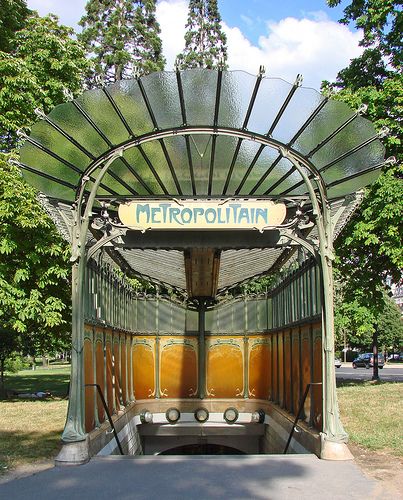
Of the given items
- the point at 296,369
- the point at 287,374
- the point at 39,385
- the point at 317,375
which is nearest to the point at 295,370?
the point at 296,369

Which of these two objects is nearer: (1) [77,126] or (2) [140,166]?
(1) [77,126]

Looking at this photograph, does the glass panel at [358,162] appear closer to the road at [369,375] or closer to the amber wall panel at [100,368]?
the amber wall panel at [100,368]

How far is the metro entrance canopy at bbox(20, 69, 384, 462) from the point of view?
25.4 feet

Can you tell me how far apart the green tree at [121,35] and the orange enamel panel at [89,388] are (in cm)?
2384

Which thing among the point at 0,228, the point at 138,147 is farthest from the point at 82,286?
the point at 0,228

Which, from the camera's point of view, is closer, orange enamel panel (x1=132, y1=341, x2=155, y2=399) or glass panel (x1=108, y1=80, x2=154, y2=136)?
glass panel (x1=108, y1=80, x2=154, y2=136)

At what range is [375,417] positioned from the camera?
465 inches

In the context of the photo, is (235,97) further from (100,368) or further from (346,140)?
(100,368)

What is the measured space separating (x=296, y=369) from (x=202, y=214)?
4513 mm

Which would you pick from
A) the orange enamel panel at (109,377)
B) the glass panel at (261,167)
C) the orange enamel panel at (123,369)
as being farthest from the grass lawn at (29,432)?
the glass panel at (261,167)

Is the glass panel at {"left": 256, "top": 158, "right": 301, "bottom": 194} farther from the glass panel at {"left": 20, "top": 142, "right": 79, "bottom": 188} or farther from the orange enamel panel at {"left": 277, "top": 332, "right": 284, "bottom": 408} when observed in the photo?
the orange enamel panel at {"left": 277, "top": 332, "right": 284, "bottom": 408}

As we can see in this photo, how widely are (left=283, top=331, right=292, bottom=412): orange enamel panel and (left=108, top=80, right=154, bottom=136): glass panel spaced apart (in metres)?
6.09

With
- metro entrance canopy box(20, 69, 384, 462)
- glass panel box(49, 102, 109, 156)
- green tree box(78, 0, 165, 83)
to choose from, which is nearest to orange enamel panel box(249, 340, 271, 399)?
metro entrance canopy box(20, 69, 384, 462)

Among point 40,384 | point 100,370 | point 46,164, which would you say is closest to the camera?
point 46,164
